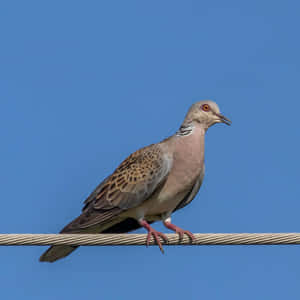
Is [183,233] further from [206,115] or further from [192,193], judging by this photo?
[206,115]

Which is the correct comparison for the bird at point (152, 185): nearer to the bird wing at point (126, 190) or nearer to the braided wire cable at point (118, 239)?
the bird wing at point (126, 190)

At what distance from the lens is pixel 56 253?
7223mm

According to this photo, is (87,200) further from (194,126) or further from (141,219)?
(194,126)

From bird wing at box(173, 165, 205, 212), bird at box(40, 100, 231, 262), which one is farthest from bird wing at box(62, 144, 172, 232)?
bird wing at box(173, 165, 205, 212)

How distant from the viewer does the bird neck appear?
7891 millimetres

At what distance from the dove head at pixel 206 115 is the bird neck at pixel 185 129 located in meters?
0.04

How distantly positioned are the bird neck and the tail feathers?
1763 mm

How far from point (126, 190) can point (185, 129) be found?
99 cm

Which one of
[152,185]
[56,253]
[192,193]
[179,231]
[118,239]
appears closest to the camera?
[118,239]

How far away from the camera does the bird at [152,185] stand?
7.49 metres

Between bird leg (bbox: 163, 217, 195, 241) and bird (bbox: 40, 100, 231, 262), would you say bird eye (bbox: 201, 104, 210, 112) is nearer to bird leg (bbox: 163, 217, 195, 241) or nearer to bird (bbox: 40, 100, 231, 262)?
bird (bbox: 40, 100, 231, 262)

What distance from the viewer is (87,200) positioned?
7801 millimetres

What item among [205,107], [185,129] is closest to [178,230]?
[185,129]

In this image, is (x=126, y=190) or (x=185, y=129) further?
(x=185, y=129)
